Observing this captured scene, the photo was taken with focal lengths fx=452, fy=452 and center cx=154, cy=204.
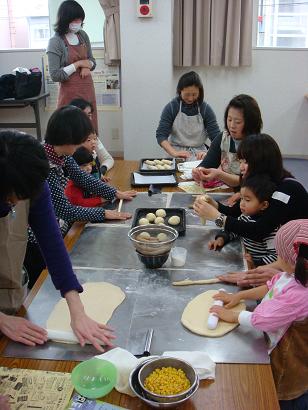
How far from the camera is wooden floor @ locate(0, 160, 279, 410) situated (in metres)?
0.95

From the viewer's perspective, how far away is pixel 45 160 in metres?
0.97

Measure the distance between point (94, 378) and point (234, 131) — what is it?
5.65ft

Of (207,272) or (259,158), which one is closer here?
(207,272)

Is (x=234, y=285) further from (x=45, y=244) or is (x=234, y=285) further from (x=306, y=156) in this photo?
(x=306, y=156)

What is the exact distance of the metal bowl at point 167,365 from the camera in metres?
0.92

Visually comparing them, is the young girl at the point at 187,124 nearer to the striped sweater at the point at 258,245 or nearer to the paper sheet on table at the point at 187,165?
the paper sheet on table at the point at 187,165

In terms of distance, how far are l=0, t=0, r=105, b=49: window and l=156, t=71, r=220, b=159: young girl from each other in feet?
6.42

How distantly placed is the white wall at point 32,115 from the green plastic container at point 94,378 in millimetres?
4243

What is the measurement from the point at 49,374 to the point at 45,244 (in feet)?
1.18

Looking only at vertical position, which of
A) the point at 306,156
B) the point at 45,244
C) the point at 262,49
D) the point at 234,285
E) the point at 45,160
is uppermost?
the point at 262,49

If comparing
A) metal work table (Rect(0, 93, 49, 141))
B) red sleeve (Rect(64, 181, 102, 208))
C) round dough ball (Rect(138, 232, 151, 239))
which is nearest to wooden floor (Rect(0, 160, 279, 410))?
round dough ball (Rect(138, 232, 151, 239))

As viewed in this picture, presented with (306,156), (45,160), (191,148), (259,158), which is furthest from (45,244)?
(306,156)

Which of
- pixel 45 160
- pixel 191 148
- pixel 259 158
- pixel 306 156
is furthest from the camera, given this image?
pixel 306 156

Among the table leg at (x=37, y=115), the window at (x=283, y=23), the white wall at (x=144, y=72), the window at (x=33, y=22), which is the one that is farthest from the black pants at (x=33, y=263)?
the window at (x=283, y=23)
